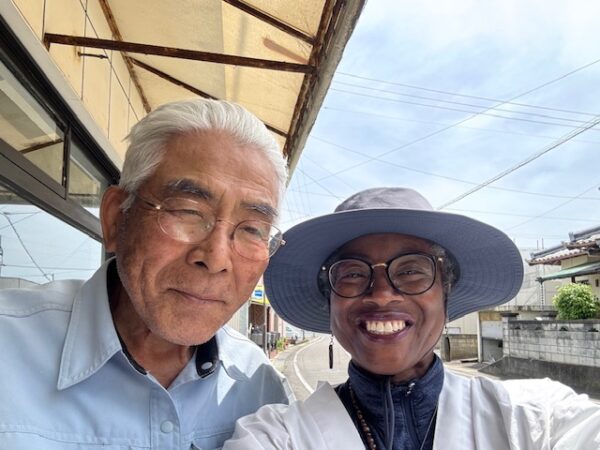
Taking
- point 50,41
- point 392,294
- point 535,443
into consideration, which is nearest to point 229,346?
point 392,294

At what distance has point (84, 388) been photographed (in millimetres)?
1303

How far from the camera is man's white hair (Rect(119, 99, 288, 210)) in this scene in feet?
4.61

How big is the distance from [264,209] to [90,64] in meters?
2.85

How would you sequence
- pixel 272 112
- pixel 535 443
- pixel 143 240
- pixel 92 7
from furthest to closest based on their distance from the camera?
1. pixel 272 112
2. pixel 92 7
3. pixel 143 240
4. pixel 535 443

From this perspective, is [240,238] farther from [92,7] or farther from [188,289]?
[92,7]

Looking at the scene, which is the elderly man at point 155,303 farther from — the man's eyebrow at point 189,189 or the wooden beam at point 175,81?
the wooden beam at point 175,81

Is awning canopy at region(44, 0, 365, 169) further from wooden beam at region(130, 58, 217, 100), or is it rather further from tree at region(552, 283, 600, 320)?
tree at region(552, 283, 600, 320)

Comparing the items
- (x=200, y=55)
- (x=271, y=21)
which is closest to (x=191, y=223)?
(x=200, y=55)

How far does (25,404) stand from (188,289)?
1.54 feet

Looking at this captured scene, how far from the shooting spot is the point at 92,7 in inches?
147

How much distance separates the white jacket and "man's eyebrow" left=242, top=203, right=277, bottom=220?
535mm

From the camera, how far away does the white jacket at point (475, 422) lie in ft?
4.02

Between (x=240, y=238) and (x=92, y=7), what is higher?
(x=92, y=7)

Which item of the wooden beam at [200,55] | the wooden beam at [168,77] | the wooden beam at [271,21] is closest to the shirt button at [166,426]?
the wooden beam at [200,55]
